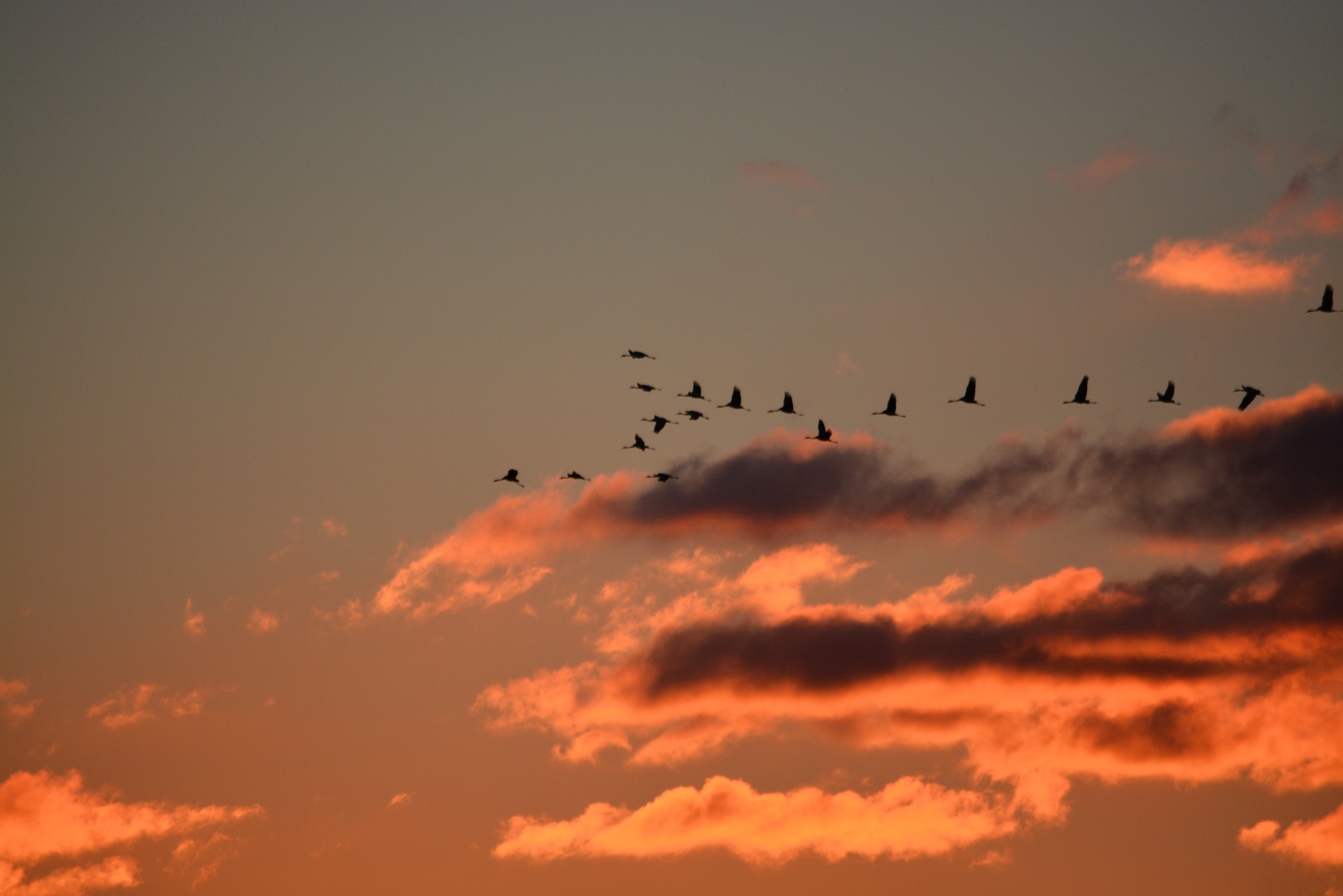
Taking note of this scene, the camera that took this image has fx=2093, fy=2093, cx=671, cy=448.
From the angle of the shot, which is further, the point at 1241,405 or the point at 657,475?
the point at 657,475

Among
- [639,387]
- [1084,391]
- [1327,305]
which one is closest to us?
[1327,305]

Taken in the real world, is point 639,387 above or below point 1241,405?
above

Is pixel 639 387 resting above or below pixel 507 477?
above

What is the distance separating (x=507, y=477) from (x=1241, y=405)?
190ft

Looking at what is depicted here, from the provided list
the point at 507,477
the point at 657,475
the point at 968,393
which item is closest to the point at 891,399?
the point at 968,393

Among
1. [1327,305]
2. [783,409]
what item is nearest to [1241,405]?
[1327,305]

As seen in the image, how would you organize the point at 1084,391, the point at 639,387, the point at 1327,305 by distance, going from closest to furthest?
1. the point at 1327,305
2. the point at 1084,391
3. the point at 639,387

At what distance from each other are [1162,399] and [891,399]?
73.7 feet

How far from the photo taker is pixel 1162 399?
174 meters

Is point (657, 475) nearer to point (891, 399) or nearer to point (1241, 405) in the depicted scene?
point (891, 399)

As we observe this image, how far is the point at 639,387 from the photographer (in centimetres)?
18800

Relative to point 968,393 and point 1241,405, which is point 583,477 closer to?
point 968,393

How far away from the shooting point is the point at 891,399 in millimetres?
175125

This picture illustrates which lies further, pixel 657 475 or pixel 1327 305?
pixel 657 475
